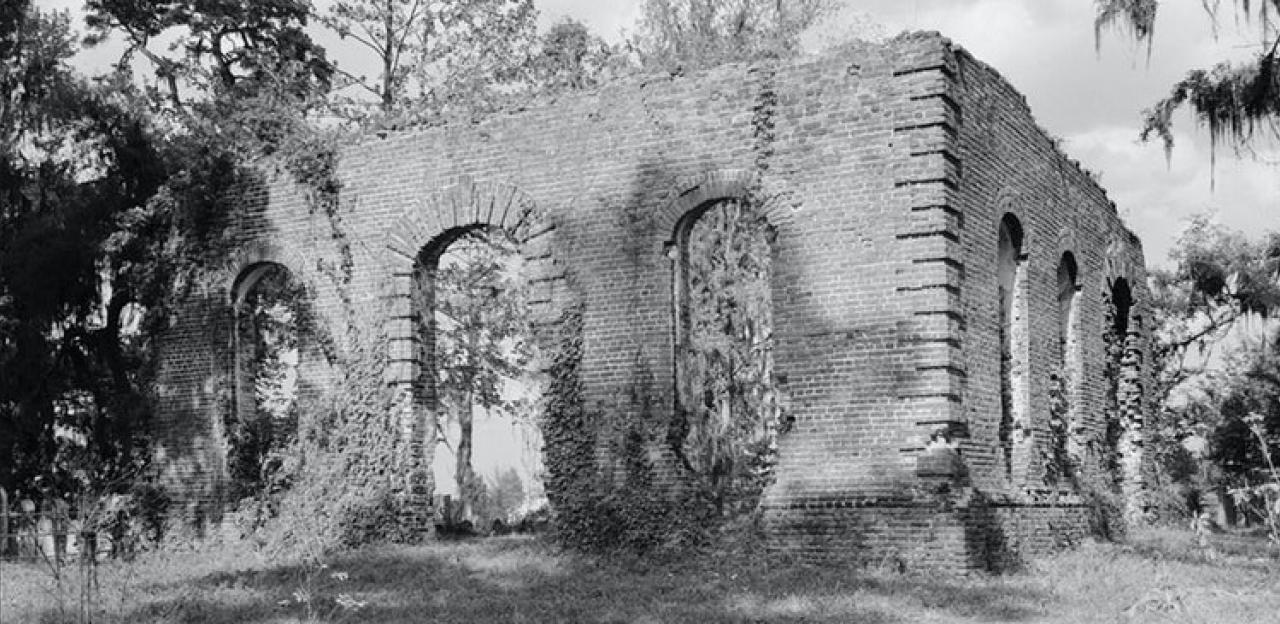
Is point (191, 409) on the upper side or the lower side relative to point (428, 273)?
lower

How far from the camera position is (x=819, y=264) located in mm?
14312

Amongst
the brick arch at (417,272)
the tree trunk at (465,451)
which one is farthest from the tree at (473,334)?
the brick arch at (417,272)

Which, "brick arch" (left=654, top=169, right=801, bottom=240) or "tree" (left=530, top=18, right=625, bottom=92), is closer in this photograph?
"brick arch" (left=654, top=169, right=801, bottom=240)

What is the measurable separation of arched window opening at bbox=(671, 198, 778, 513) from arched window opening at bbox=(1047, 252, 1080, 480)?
328 centimetres

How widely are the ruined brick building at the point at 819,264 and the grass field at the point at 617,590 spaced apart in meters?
0.84

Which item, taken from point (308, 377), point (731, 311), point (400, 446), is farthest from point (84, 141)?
point (731, 311)

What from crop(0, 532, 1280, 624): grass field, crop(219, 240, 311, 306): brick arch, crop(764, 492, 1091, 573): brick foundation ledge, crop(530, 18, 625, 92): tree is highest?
crop(530, 18, 625, 92): tree

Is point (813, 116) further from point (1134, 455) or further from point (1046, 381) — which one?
point (1134, 455)

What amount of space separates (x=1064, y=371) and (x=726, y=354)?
13.5 ft

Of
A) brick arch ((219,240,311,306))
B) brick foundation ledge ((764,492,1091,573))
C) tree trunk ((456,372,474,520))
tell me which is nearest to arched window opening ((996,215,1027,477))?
brick foundation ledge ((764,492,1091,573))

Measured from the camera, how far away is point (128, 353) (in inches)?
766

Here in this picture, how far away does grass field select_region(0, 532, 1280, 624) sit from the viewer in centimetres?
1141

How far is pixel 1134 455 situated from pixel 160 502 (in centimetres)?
1333

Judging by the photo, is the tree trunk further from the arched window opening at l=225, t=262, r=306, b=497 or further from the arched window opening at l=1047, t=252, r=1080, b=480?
the arched window opening at l=1047, t=252, r=1080, b=480
